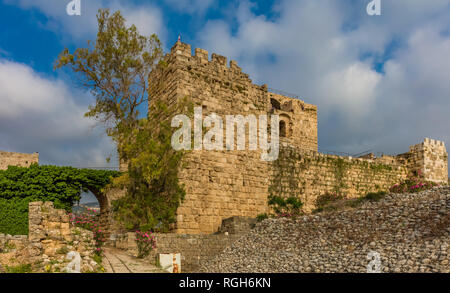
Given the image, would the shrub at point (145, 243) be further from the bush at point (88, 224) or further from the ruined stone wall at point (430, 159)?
the ruined stone wall at point (430, 159)

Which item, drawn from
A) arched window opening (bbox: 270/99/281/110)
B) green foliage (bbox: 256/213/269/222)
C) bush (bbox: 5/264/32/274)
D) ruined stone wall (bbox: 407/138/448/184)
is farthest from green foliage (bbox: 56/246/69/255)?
arched window opening (bbox: 270/99/281/110)

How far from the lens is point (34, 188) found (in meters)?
15.1

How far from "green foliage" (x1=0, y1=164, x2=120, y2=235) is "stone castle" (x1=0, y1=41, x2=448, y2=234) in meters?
2.07

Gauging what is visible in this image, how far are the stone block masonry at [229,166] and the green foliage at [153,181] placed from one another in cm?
35

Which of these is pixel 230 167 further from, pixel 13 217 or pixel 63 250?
pixel 13 217

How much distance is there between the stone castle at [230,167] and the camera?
1218 centimetres

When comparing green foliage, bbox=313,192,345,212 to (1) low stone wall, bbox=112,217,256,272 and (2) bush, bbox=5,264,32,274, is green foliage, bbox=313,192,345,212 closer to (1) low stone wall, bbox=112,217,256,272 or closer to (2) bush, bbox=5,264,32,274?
(1) low stone wall, bbox=112,217,256,272

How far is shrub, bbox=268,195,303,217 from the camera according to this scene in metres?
14.4

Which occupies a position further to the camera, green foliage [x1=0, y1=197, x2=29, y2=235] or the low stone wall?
green foliage [x1=0, y1=197, x2=29, y2=235]

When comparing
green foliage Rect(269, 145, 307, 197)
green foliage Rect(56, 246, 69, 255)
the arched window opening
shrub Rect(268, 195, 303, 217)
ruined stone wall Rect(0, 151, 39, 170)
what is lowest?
green foliage Rect(56, 246, 69, 255)
